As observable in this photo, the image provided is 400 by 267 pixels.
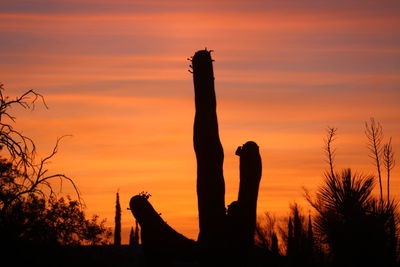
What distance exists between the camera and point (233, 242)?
16766 mm

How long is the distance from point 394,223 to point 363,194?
1159 mm

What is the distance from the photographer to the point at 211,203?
16.6 metres

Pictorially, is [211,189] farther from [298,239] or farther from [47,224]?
[298,239]

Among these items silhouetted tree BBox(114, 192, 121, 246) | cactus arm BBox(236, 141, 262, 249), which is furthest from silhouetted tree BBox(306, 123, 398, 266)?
silhouetted tree BBox(114, 192, 121, 246)

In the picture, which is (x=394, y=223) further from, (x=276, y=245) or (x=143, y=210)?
(x=276, y=245)

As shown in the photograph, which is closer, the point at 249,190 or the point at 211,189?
the point at 211,189

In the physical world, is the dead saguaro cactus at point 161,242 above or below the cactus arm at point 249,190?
below

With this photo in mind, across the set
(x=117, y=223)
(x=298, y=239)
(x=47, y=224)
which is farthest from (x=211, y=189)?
(x=117, y=223)

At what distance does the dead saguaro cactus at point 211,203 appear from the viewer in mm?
16562

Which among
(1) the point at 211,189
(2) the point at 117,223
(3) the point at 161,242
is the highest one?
(2) the point at 117,223

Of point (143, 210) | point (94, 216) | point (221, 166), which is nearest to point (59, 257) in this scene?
point (94, 216)

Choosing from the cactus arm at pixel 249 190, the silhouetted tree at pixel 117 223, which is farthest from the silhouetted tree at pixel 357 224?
the silhouetted tree at pixel 117 223

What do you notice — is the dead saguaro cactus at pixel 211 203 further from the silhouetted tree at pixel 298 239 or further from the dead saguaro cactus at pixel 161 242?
the silhouetted tree at pixel 298 239

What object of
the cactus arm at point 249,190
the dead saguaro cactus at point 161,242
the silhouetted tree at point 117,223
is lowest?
the dead saguaro cactus at point 161,242
